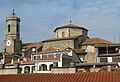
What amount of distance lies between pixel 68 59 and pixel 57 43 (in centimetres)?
2220

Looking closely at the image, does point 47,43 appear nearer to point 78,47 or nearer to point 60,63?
point 78,47

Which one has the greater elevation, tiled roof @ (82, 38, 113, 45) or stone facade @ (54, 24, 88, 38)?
stone facade @ (54, 24, 88, 38)

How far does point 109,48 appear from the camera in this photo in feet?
198

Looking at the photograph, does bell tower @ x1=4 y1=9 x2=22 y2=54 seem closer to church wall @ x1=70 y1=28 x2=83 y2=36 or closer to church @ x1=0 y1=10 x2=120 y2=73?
church @ x1=0 y1=10 x2=120 y2=73

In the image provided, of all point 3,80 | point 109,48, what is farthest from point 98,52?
point 3,80

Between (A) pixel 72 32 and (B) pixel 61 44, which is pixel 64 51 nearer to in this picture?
(B) pixel 61 44

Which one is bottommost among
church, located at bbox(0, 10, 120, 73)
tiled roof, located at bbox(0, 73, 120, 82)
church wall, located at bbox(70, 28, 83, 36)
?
tiled roof, located at bbox(0, 73, 120, 82)

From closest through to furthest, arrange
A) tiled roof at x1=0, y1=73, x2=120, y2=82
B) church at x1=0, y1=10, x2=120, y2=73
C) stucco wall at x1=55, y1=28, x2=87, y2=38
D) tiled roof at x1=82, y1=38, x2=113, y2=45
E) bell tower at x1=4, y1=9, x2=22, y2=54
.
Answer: tiled roof at x1=0, y1=73, x2=120, y2=82 → church at x1=0, y1=10, x2=120, y2=73 → tiled roof at x1=82, y1=38, x2=113, y2=45 → stucco wall at x1=55, y1=28, x2=87, y2=38 → bell tower at x1=4, y1=9, x2=22, y2=54

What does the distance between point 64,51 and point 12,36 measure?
40.3 meters

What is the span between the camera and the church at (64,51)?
152ft

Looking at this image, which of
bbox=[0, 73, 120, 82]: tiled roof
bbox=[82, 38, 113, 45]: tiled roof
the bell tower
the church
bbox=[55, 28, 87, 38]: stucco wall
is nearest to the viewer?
bbox=[0, 73, 120, 82]: tiled roof

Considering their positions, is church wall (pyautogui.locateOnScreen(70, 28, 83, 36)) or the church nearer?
the church

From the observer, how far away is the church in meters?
46.2

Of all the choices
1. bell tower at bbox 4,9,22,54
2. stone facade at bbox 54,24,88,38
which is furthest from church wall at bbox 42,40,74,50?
bell tower at bbox 4,9,22,54
